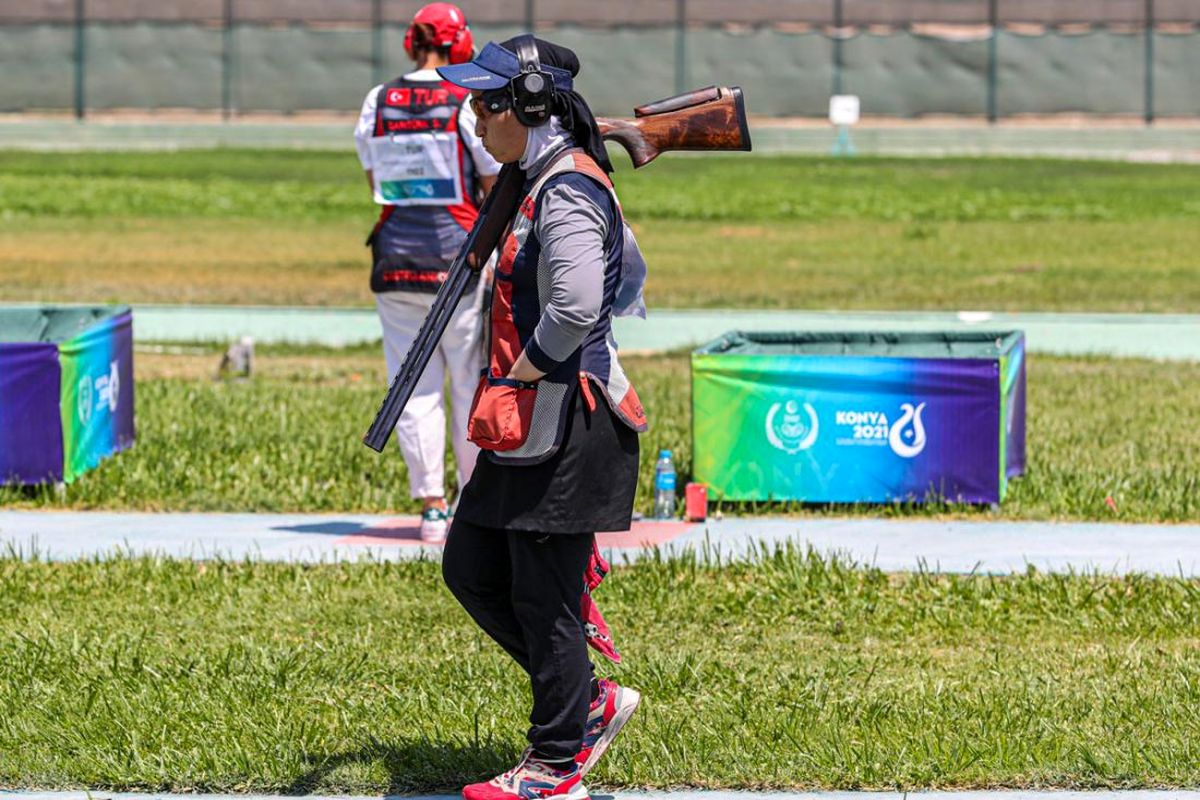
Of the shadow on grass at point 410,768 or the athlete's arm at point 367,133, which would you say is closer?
the shadow on grass at point 410,768

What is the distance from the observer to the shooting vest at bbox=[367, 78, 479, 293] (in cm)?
880

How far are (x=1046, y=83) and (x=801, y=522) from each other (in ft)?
158

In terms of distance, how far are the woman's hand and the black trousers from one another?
0.41 meters

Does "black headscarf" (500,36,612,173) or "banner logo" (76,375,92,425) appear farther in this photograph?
"banner logo" (76,375,92,425)

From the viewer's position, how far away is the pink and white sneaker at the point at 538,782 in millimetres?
5461

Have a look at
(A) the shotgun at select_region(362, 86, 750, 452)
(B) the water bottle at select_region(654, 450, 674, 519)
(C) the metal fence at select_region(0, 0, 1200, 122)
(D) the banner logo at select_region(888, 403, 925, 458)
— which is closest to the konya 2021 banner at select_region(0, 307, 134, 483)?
(B) the water bottle at select_region(654, 450, 674, 519)

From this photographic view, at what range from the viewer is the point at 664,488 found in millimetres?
9703

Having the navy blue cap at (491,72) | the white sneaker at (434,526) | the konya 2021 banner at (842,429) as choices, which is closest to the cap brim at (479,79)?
the navy blue cap at (491,72)

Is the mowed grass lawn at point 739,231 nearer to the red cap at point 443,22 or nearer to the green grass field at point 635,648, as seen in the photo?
the green grass field at point 635,648

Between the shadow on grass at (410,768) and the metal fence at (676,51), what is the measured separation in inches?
2016

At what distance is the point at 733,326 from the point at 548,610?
1241 centimetres

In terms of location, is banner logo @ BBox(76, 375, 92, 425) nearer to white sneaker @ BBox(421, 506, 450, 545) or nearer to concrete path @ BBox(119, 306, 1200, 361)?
white sneaker @ BBox(421, 506, 450, 545)

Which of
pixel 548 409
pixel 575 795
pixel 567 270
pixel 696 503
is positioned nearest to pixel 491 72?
pixel 567 270

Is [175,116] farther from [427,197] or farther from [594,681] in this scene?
[594,681]
